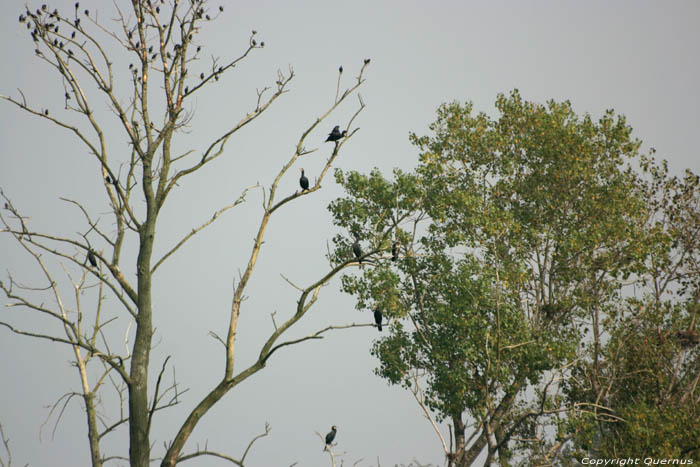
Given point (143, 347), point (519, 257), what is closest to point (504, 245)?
point (519, 257)

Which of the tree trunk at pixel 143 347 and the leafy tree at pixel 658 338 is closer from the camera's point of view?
the tree trunk at pixel 143 347

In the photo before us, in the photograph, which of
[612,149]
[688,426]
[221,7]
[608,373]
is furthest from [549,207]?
[221,7]

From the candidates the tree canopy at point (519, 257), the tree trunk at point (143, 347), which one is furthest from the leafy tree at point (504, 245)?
the tree trunk at point (143, 347)

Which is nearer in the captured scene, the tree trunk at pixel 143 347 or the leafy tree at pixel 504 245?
the tree trunk at pixel 143 347

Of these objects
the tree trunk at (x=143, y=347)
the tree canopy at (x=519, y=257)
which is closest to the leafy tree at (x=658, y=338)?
the tree canopy at (x=519, y=257)

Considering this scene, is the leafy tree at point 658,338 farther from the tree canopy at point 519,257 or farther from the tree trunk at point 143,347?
the tree trunk at point 143,347

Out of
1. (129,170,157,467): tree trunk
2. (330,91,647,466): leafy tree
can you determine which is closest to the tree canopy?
(330,91,647,466): leafy tree

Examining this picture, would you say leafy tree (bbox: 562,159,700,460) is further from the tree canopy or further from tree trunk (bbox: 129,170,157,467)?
tree trunk (bbox: 129,170,157,467)

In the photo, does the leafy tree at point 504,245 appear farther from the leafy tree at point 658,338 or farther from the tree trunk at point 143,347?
the tree trunk at point 143,347

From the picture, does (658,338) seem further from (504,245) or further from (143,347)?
(143,347)

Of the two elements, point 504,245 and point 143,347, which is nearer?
point 143,347

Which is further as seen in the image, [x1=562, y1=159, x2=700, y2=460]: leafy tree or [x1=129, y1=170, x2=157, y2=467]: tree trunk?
[x1=562, y1=159, x2=700, y2=460]: leafy tree

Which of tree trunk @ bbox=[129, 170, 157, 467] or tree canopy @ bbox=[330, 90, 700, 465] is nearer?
tree trunk @ bbox=[129, 170, 157, 467]

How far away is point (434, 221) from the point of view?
20.8 meters
